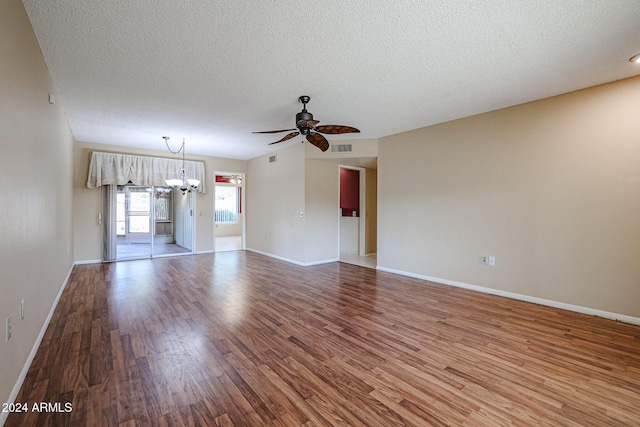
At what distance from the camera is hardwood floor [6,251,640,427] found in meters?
1.66

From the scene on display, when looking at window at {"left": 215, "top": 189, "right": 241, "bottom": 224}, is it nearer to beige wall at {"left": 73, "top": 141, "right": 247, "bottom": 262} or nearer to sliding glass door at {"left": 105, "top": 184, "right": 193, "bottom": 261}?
sliding glass door at {"left": 105, "top": 184, "right": 193, "bottom": 261}

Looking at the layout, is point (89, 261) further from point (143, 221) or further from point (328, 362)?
point (328, 362)

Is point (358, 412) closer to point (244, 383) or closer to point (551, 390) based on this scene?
point (244, 383)

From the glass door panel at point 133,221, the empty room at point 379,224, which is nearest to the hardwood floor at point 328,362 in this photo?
the empty room at point 379,224

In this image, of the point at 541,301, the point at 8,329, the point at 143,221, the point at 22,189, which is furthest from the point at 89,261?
the point at 541,301

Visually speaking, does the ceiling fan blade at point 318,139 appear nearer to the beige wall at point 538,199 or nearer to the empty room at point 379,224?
the empty room at point 379,224

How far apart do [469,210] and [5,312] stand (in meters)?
5.08

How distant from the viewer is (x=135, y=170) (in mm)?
6574

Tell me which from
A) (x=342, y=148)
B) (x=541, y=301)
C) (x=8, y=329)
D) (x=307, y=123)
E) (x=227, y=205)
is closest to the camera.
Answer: (x=8, y=329)

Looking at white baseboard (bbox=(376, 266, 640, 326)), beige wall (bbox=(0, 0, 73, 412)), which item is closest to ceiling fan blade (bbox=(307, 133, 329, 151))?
beige wall (bbox=(0, 0, 73, 412))

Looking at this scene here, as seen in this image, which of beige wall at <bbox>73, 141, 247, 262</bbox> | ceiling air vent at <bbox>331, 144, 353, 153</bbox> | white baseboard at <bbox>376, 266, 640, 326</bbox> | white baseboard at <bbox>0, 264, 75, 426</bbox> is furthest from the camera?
beige wall at <bbox>73, 141, 247, 262</bbox>

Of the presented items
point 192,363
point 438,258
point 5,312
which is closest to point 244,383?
point 192,363

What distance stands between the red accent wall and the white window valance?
12.8 ft

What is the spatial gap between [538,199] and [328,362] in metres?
3.49
